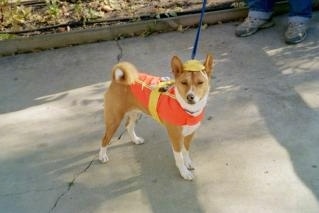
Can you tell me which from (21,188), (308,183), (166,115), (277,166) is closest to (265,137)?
(277,166)

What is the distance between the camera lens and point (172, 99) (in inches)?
116

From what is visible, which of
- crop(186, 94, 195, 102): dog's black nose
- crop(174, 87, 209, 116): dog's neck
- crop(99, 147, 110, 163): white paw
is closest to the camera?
crop(186, 94, 195, 102): dog's black nose

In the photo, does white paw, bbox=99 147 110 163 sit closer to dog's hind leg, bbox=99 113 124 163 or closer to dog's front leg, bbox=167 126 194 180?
dog's hind leg, bbox=99 113 124 163

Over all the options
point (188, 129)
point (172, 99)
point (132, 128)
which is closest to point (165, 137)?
point (132, 128)

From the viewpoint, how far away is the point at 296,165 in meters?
3.14

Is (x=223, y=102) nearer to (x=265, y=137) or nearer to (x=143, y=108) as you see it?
(x=265, y=137)

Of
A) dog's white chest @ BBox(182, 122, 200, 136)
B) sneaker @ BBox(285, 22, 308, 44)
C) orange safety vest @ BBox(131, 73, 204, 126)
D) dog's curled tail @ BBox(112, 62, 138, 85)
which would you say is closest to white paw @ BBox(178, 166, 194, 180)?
dog's white chest @ BBox(182, 122, 200, 136)

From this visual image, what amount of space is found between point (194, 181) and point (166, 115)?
46 cm

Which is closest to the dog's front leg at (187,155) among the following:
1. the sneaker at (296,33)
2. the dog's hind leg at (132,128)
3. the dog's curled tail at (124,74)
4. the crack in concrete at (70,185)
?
the dog's hind leg at (132,128)

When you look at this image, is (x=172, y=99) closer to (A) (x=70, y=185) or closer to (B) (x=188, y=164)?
(B) (x=188, y=164)

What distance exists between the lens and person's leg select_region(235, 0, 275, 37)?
4.79m

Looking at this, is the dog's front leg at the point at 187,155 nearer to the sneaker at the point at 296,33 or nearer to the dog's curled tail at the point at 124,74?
the dog's curled tail at the point at 124,74

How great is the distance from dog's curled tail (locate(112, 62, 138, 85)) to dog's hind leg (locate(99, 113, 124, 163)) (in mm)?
250

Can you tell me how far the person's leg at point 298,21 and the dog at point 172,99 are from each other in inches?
74.2
